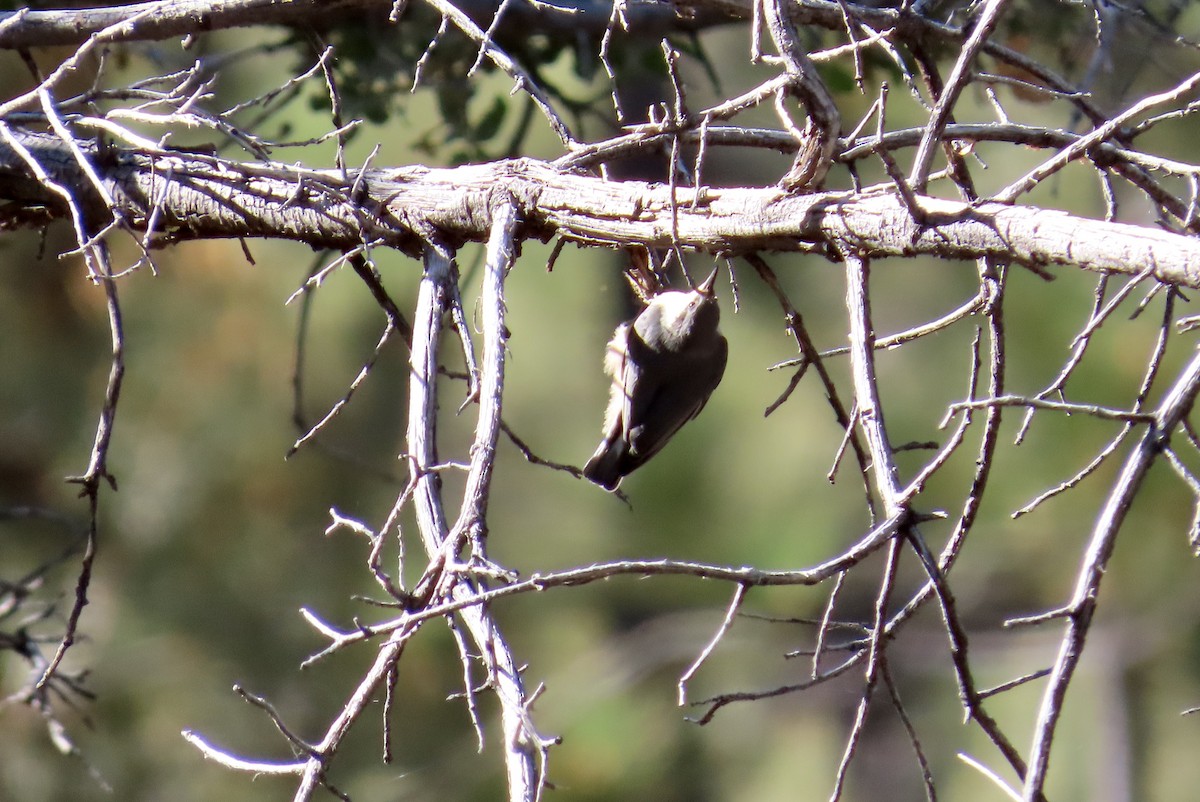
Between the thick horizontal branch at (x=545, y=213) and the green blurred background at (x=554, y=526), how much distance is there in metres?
2.25

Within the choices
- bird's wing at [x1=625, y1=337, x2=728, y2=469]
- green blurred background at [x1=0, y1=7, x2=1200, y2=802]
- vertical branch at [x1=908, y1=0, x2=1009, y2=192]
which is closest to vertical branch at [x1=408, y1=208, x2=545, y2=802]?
vertical branch at [x1=908, y1=0, x2=1009, y2=192]

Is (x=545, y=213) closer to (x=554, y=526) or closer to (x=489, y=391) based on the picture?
(x=489, y=391)

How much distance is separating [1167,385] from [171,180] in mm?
4431

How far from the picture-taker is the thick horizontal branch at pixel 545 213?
1.41 m

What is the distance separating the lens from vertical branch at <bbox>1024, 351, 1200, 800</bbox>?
113 cm

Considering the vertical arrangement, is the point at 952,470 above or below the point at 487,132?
below

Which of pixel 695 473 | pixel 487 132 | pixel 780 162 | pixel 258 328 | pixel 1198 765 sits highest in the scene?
pixel 487 132

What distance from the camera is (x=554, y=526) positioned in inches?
252

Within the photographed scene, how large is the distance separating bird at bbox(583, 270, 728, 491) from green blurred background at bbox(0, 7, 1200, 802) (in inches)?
59.4

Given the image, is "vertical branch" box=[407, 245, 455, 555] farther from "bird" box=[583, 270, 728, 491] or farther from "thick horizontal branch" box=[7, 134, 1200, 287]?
"bird" box=[583, 270, 728, 491]

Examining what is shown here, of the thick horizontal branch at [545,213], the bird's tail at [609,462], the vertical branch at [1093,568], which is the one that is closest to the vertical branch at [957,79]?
the thick horizontal branch at [545,213]

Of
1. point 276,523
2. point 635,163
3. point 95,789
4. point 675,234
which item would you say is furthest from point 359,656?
point 675,234

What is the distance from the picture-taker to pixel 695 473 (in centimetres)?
635

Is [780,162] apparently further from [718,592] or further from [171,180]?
[171,180]
